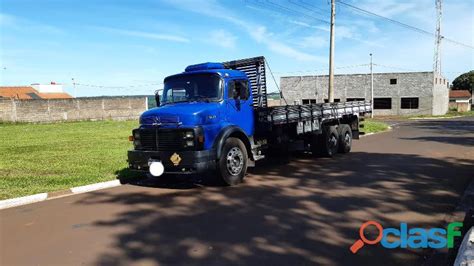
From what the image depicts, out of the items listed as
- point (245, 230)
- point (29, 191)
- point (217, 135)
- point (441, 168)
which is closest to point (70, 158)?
point (29, 191)

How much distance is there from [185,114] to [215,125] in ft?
2.27

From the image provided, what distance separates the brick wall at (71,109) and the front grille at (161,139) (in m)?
27.8

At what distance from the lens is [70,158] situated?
12633 mm

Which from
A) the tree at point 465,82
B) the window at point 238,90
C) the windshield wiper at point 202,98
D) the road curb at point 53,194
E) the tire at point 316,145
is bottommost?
the road curb at point 53,194

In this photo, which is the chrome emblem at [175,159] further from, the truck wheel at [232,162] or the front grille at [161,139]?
the truck wheel at [232,162]

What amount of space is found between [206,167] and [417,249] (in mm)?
4248

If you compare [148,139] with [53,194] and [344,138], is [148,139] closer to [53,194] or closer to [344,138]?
[53,194]

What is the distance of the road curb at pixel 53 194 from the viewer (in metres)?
7.52

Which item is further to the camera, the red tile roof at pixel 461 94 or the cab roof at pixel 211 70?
the red tile roof at pixel 461 94

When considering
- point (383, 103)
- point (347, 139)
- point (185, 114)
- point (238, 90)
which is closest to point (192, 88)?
point (238, 90)

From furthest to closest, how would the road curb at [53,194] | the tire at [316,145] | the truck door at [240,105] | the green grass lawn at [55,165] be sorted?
the tire at [316,145]
the truck door at [240,105]
the green grass lawn at [55,165]
the road curb at [53,194]

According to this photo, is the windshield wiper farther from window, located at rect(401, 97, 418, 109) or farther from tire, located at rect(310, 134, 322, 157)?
window, located at rect(401, 97, 418, 109)

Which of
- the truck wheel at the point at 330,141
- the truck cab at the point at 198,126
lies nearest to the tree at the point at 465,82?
the truck wheel at the point at 330,141

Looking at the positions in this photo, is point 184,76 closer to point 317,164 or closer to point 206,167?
point 206,167
